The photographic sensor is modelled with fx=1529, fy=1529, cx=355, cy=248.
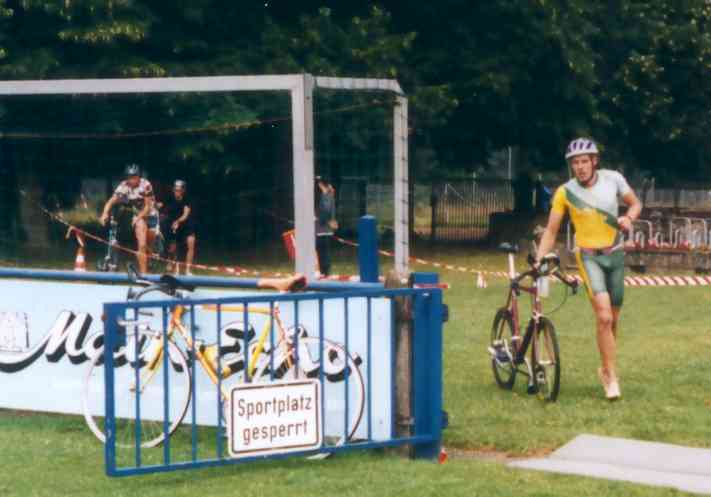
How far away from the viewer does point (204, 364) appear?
8.83 metres

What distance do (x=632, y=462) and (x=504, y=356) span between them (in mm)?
2966

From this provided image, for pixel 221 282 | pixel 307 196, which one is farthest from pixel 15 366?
pixel 307 196

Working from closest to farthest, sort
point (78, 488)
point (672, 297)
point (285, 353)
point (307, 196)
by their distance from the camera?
1. point (78, 488)
2. point (285, 353)
3. point (307, 196)
4. point (672, 297)

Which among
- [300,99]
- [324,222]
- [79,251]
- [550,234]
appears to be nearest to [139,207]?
[79,251]

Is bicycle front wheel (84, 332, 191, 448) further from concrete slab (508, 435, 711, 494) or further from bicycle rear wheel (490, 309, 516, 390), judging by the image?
bicycle rear wheel (490, 309, 516, 390)

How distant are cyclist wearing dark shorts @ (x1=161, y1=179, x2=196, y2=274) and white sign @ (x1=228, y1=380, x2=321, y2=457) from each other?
16939 mm

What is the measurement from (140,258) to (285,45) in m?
9.85

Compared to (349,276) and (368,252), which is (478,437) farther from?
(349,276)

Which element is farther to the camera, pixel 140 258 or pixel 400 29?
pixel 400 29

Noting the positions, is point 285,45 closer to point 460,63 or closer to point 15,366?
point 460,63

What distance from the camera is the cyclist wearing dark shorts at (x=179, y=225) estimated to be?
25.1m

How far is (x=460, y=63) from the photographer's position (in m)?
35.8

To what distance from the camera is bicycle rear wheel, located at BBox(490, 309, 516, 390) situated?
454 inches

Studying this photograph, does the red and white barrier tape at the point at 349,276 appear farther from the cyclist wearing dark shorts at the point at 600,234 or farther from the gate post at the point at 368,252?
the gate post at the point at 368,252
